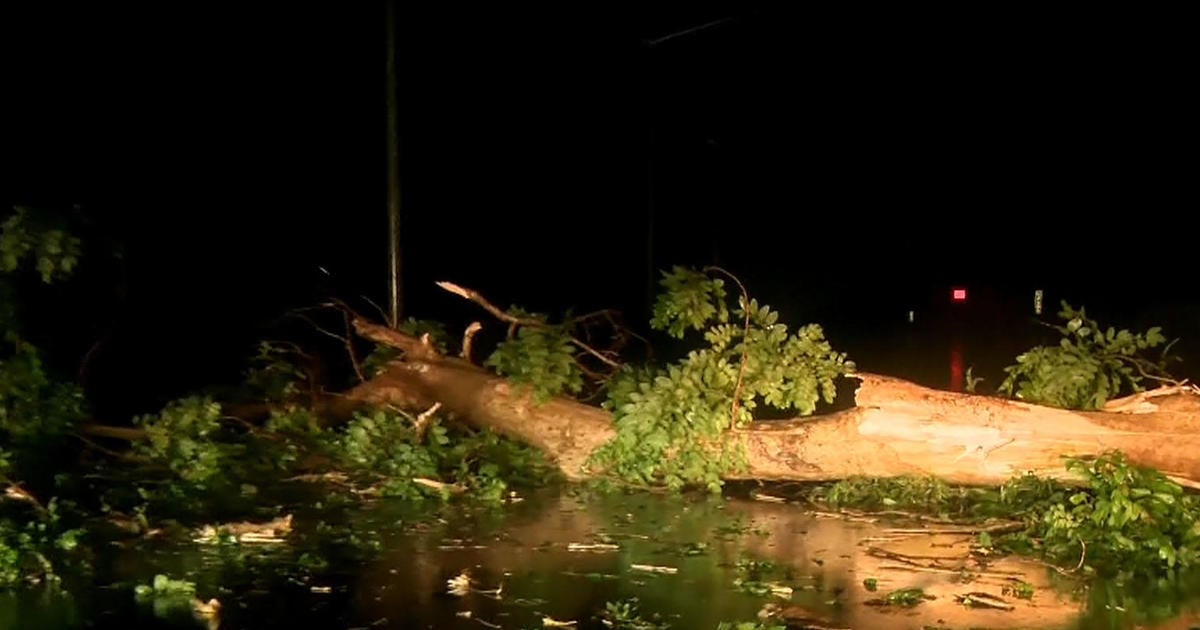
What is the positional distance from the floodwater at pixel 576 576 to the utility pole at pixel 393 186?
10.5 ft

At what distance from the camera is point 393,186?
37.6 ft

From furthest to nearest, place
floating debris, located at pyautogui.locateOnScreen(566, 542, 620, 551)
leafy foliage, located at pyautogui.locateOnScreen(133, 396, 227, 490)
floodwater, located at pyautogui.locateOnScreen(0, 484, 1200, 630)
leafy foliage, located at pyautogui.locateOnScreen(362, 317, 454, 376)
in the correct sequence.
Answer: leafy foliage, located at pyautogui.locateOnScreen(362, 317, 454, 376), leafy foliage, located at pyautogui.locateOnScreen(133, 396, 227, 490), floating debris, located at pyautogui.locateOnScreen(566, 542, 620, 551), floodwater, located at pyautogui.locateOnScreen(0, 484, 1200, 630)

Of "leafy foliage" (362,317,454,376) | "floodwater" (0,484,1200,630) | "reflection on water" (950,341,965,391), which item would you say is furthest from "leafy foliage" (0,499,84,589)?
"reflection on water" (950,341,965,391)

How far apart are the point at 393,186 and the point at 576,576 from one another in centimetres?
554

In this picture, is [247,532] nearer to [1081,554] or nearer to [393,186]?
[1081,554]

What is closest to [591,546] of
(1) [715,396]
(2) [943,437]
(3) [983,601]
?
(1) [715,396]

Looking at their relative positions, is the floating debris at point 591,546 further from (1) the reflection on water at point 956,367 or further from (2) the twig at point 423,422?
(1) the reflection on water at point 956,367

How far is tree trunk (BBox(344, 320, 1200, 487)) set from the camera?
7.78 metres

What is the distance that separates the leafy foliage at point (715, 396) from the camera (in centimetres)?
870

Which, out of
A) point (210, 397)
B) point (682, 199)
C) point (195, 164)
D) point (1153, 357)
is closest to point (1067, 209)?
point (682, 199)

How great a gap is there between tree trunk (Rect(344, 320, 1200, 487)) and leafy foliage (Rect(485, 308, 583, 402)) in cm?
29

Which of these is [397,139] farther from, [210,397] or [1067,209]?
[1067,209]

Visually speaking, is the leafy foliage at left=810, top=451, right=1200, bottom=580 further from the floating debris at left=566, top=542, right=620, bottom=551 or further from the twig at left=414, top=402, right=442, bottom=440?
the twig at left=414, top=402, right=442, bottom=440

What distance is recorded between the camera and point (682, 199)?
23.8 m
